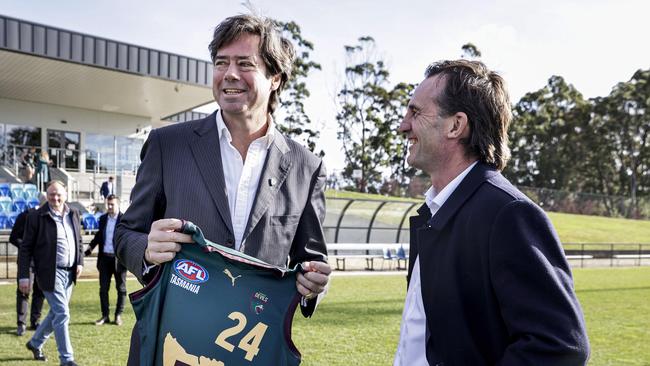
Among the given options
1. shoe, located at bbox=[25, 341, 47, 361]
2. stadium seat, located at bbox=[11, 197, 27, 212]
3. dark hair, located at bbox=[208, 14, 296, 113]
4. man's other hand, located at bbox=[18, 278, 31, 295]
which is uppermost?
dark hair, located at bbox=[208, 14, 296, 113]

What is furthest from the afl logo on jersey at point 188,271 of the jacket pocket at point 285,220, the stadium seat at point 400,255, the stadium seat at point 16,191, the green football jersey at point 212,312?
the stadium seat at point 16,191

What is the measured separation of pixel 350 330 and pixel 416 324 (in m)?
6.91

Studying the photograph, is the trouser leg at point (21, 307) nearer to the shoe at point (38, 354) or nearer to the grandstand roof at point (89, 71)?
the shoe at point (38, 354)

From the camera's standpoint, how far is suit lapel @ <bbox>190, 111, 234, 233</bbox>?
215 centimetres

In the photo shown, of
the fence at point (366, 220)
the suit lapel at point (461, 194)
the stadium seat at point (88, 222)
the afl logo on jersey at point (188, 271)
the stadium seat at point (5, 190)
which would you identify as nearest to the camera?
the suit lapel at point (461, 194)

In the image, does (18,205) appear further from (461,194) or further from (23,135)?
(461,194)

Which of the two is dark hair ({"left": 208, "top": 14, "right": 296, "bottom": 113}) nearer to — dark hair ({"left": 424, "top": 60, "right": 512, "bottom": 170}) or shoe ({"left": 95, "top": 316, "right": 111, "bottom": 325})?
dark hair ({"left": 424, "top": 60, "right": 512, "bottom": 170})

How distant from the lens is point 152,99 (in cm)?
2758

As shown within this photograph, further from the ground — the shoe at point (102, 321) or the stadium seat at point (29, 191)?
the stadium seat at point (29, 191)

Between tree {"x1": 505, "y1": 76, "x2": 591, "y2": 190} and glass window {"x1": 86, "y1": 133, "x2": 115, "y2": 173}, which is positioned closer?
glass window {"x1": 86, "y1": 133, "x2": 115, "y2": 173}

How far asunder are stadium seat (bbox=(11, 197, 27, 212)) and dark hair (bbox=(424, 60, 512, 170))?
802 inches

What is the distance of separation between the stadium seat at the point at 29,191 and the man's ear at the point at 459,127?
21.3 metres

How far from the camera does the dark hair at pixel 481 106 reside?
2068 mm

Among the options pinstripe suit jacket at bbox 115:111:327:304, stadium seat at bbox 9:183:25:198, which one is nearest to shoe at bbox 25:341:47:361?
pinstripe suit jacket at bbox 115:111:327:304
